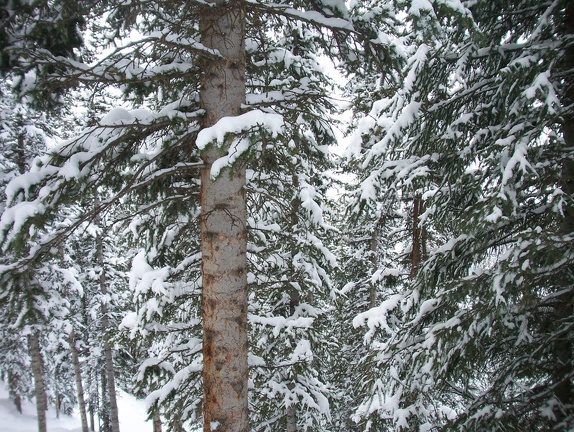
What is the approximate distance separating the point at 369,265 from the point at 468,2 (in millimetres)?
11539

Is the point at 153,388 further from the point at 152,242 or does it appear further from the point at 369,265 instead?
the point at 369,265

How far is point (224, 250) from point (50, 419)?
4498cm

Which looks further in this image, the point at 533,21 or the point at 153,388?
the point at 153,388

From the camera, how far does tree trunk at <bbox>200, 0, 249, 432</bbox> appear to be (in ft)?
11.0

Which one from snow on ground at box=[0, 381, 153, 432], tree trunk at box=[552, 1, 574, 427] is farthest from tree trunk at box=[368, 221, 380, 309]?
snow on ground at box=[0, 381, 153, 432]

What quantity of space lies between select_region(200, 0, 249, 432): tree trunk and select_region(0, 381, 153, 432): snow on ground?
94.0 ft

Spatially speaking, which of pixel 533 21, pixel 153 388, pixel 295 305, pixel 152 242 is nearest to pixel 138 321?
pixel 152 242

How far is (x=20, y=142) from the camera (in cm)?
1224

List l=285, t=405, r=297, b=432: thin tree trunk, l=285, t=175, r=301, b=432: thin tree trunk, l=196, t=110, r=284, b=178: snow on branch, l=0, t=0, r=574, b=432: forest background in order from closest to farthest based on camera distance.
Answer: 1. l=196, t=110, r=284, b=178: snow on branch
2. l=0, t=0, r=574, b=432: forest background
3. l=285, t=175, r=301, b=432: thin tree trunk
4. l=285, t=405, r=297, b=432: thin tree trunk


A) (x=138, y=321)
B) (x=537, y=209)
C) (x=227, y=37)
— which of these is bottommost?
(x=138, y=321)

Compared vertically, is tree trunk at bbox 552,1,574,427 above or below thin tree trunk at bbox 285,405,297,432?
above

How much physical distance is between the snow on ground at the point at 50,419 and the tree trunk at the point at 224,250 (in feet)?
94.0

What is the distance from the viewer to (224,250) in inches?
138

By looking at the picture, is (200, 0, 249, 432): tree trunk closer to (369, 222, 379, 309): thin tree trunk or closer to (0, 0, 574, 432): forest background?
(0, 0, 574, 432): forest background
